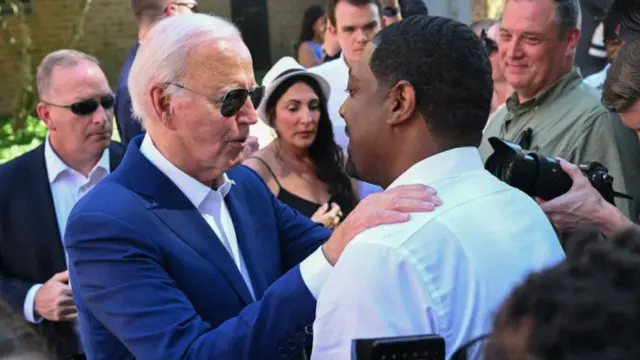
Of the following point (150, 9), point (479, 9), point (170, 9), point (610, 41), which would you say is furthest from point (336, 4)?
point (479, 9)

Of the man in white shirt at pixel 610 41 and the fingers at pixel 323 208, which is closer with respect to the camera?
the fingers at pixel 323 208

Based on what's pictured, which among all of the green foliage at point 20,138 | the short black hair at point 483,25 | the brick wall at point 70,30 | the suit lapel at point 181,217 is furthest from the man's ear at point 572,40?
the brick wall at point 70,30

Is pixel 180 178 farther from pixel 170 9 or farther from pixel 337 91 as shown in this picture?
pixel 170 9

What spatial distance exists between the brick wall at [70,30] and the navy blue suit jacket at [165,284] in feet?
46.3

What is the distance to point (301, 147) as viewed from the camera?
4258 millimetres

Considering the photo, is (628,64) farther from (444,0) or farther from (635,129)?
(444,0)

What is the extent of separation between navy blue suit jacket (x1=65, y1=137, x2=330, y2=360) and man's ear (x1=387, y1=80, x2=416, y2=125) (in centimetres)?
43

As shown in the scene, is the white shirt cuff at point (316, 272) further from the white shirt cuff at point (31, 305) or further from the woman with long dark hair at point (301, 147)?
the woman with long dark hair at point (301, 147)

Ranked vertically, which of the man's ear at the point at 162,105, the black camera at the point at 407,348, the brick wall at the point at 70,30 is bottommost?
the brick wall at the point at 70,30

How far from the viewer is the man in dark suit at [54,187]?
3283 millimetres

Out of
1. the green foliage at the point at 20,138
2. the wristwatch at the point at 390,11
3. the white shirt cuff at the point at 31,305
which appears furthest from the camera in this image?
the green foliage at the point at 20,138

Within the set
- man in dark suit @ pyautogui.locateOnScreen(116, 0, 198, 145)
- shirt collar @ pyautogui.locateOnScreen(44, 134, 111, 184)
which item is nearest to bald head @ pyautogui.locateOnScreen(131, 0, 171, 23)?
man in dark suit @ pyautogui.locateOnScreen(116, 0, 198, 145)

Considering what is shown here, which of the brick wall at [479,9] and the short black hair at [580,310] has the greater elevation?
the short black hair at [580,310]

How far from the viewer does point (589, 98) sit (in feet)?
10.6
